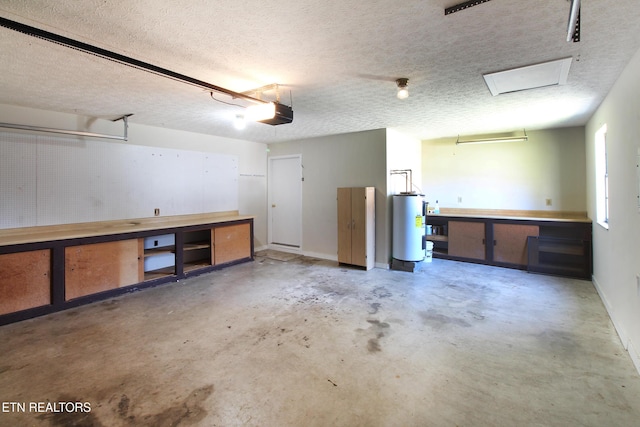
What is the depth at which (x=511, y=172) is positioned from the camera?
571 cm

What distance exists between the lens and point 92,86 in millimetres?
3053

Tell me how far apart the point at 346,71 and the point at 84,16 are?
1922mm

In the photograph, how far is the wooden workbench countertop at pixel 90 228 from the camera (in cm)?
348

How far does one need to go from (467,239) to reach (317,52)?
4.74 m

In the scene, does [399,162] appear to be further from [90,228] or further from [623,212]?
[90,228]

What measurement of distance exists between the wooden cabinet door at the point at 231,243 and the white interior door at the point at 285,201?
3.62ft

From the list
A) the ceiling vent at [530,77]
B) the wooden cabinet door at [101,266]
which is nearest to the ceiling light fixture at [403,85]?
the ceiling vent at [530,77]

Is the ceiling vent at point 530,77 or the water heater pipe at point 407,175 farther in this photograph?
the water heater pipe at point 407,175

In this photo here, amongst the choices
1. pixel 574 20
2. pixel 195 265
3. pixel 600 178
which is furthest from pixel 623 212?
pixel 195 265

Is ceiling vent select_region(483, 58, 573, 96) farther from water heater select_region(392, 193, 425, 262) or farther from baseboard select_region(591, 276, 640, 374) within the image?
baseboard select_region(591, 276, 640, 374)

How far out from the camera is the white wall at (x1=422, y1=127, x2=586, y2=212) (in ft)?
17.0

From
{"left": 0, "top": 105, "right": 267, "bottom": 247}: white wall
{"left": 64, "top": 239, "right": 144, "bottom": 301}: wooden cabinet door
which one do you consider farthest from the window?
{"left": 64, "top": 239, "right": 144, "bottom": 301}: wooden cabinet door

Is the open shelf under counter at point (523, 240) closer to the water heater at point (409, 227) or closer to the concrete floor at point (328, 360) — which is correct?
the concrete floor at point (328, 360)

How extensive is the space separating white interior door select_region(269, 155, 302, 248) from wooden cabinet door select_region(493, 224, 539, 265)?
12.6ft
